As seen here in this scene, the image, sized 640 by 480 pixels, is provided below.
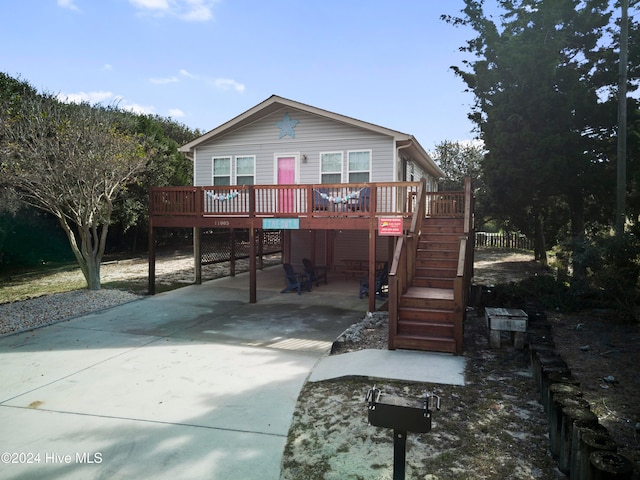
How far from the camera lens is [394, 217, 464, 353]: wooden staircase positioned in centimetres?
650

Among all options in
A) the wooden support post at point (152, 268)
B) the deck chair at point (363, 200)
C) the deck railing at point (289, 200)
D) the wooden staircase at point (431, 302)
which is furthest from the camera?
the wooden support post at point (152, 268)

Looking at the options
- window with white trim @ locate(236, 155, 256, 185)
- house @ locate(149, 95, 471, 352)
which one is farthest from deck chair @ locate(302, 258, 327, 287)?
window with white trim @ locate(236, 155, 256, 185)

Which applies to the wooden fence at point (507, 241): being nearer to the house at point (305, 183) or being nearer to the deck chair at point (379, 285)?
the house at point (305, 183)

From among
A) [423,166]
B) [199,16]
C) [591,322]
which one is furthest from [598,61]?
[199,16]

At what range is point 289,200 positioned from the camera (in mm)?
11445

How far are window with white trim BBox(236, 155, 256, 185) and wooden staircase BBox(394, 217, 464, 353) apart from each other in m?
6.94

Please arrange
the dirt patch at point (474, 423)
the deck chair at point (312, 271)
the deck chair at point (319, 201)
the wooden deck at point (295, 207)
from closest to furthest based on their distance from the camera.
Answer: the dirt patch at point (474, 423), the wooden deck at point (295, 207), the deck chair at point (319, 201), the deck chair at point (312, 271)

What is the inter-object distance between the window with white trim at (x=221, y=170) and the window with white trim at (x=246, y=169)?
34 cm

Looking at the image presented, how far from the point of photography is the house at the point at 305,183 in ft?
33.5

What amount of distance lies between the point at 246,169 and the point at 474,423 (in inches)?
443

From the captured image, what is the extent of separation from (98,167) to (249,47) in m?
9.19

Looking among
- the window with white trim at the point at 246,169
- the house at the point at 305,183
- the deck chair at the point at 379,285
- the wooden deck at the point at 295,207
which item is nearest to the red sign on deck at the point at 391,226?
the house at the point at 305,183

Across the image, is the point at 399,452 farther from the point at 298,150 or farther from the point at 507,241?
the point at 507,241

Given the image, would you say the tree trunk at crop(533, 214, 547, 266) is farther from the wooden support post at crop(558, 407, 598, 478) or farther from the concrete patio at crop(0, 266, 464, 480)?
the wooden support post at crop(558, 407, 598, 478)
